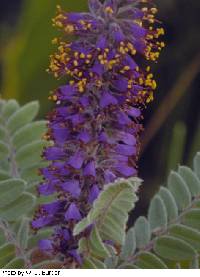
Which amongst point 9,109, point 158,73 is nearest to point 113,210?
point 9,109

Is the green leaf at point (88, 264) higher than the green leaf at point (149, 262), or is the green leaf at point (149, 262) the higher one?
the green leaf at point (88, 264)

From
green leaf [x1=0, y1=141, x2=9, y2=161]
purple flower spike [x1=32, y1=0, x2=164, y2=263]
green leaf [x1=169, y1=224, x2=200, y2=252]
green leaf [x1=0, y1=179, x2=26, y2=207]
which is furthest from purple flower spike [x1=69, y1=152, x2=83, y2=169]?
green leaf [x1=0, y1=141, x2=9, y2=161]

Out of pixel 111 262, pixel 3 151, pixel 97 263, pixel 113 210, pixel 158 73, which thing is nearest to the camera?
pixel 113 210

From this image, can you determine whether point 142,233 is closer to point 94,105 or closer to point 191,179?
point 191,179

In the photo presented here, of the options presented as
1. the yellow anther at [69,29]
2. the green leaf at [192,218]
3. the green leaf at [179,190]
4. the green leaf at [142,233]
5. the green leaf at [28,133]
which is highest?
the yellow anther at [69,29]

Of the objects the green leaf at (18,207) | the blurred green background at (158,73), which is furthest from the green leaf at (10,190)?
the blurred green background at (158,73)

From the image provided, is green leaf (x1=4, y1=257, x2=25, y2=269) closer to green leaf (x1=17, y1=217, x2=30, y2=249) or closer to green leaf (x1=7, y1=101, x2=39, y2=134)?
green leaf (x1=17, y1=217, x2=30, y2=249)

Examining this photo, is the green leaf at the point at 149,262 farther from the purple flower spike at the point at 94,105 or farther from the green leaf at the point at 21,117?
the green leaf at the point at 21,117
